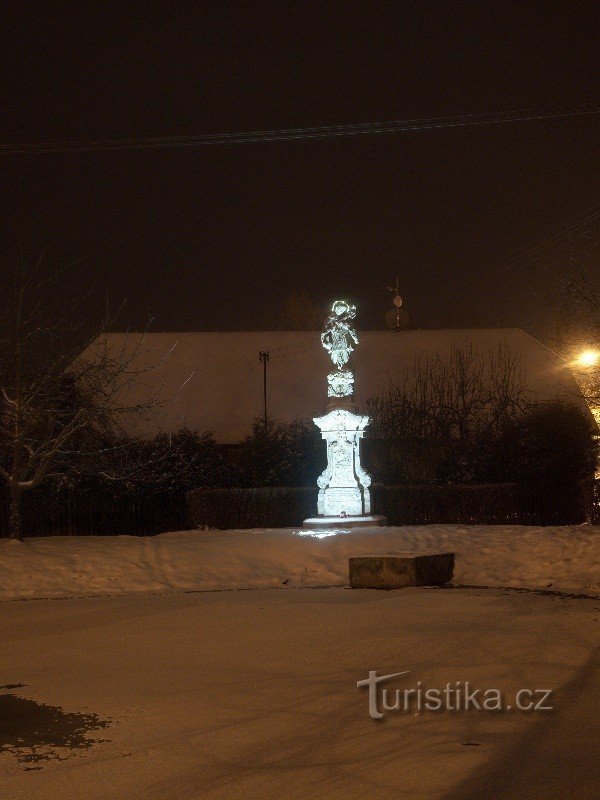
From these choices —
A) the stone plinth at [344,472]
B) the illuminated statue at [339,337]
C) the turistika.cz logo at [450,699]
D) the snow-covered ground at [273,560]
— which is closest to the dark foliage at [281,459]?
the stone plinth at [344,472]

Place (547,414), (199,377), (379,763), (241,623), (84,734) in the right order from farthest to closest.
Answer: (199,377)
(547,414)
(241,623)
(84,734)
(379,763)

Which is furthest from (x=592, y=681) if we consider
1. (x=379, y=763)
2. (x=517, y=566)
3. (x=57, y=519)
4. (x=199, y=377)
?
(x=199, y=377)

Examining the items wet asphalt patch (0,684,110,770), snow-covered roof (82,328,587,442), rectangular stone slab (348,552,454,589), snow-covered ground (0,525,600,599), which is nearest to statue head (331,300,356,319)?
snow-covered ground (0,525,600,599)

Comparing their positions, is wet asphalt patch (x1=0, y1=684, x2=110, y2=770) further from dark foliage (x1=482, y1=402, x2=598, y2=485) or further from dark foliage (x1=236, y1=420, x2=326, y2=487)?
dark foliage (x1=482, y1=402, x2=598, y2=485)

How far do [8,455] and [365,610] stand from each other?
1500 centimetres

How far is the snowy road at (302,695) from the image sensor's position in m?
5.97

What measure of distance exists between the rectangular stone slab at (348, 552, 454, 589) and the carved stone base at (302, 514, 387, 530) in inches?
310

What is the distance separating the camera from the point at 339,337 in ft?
84.9

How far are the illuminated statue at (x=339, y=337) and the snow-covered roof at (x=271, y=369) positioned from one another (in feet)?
32.9

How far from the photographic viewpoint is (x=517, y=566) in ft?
57.6

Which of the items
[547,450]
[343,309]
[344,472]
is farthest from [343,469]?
[547,450]

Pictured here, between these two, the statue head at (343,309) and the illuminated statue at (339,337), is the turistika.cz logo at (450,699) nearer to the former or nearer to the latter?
the illuminated statue at (339,337)

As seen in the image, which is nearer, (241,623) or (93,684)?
(93,684)

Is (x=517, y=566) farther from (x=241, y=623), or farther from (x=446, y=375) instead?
(x=446, y=375)
